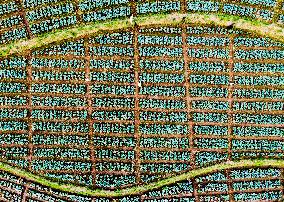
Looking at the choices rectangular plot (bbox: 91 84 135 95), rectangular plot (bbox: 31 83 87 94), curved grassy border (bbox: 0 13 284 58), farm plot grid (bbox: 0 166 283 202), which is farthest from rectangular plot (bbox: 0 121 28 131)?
rectangular plot (bbox: 91 84 135 95)

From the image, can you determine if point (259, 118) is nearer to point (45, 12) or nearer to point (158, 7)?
point (158, 7)

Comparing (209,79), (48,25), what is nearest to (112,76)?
(48,25)

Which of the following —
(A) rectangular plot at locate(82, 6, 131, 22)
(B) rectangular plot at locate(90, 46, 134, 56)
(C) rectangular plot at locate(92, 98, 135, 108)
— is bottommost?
(C) rectangular plot at locate(92, 98, 135, 108)

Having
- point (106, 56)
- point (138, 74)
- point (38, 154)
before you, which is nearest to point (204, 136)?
point (138, 74)

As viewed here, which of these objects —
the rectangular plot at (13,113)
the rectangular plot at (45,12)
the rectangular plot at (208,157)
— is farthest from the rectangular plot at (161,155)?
the rectangular plot at (45,12)

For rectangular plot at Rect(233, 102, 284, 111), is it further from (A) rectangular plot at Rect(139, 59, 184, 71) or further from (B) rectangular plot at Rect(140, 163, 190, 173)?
(B) rectangular plot at Rect(140, 163, 190, 173)

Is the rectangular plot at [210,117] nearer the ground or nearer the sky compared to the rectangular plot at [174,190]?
nearer the sky

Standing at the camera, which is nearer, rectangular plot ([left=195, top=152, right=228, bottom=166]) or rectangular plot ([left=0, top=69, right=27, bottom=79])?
rectangular plot ([left=0, top=69, right=27, bottom=79])

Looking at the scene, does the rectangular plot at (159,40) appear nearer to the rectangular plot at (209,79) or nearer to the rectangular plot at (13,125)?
the rectangular plot at (209,79)
